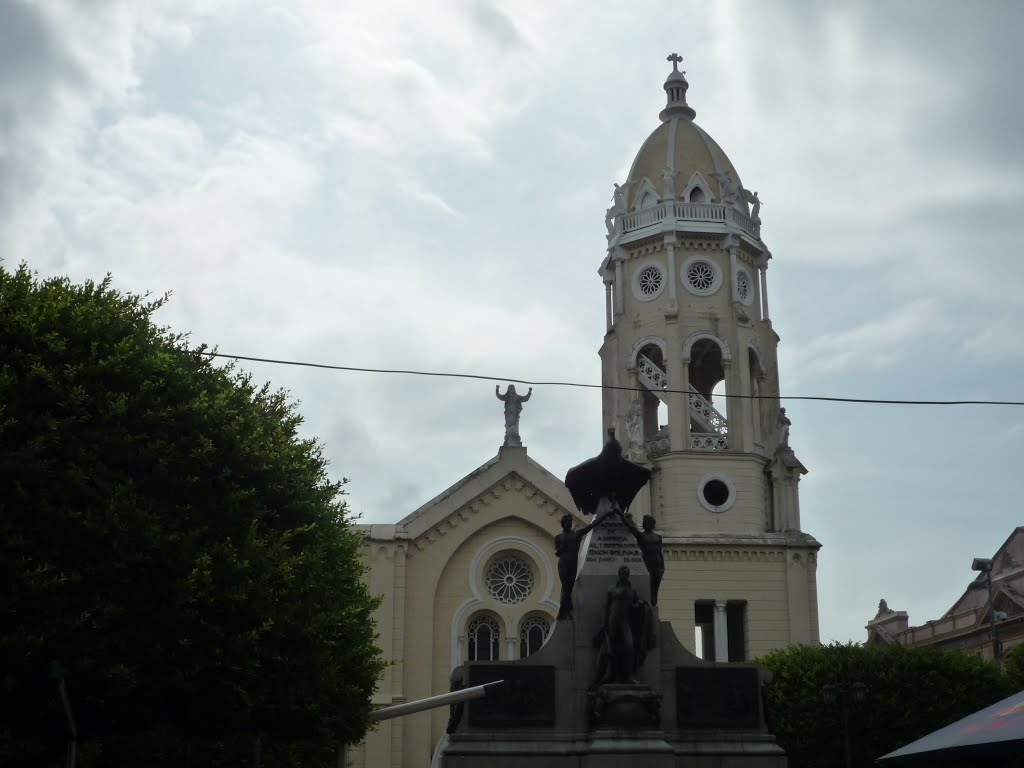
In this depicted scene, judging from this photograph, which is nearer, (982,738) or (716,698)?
(982,738)

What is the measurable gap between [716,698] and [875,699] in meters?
16.8

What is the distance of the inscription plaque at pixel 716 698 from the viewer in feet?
63.3

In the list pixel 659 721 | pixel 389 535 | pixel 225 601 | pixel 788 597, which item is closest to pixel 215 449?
pixel 225 601

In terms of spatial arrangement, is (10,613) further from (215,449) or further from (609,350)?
(609,350)

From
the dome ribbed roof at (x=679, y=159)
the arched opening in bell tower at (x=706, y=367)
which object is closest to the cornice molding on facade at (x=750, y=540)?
the arched opening in bell tower at (x=706, y=367)

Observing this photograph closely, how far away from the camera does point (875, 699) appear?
34.3 metres

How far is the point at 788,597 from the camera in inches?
1766

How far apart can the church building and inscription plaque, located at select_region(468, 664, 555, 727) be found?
23.2 m

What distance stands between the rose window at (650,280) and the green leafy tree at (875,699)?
686 inches

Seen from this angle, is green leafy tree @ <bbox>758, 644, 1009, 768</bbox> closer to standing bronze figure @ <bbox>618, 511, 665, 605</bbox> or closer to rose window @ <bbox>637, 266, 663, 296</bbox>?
standing bronze figure @ <bbox>618, 511, 665, 605</bbox>

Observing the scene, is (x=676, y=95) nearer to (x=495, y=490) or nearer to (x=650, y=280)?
(x=650, y=280)

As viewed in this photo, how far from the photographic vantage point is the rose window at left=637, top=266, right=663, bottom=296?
159 ft

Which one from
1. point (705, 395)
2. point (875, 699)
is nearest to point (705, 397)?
point (705, 395)

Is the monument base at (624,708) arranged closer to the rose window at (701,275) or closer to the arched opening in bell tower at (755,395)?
the arched opening in bell tower at (755,395)
